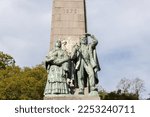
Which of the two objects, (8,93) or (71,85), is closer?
(71,85)

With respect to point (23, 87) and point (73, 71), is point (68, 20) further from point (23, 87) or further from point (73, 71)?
point (23, 87)

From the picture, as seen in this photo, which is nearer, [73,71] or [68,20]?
[73,71]

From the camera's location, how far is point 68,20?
84.5ft

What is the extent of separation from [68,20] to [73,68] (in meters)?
4.59

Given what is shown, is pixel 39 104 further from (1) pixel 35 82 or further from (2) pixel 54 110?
(1) pixel 35 82

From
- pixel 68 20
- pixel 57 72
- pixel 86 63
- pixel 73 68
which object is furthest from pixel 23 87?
pixel 57 72

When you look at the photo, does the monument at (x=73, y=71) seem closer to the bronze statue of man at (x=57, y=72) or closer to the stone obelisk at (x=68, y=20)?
the bronze statue of man at (x=57, y=72)

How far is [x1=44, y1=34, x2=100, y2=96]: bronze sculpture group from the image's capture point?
21250mm

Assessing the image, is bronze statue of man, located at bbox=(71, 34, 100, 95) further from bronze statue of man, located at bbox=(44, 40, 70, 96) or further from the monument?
Result: bronze statue of man, located at bbox=(44, 40, 70, 96)

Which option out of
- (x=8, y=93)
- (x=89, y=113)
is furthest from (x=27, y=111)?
(x=8, y=93)

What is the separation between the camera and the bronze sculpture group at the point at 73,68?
69.7 ft

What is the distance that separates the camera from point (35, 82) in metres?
39.2

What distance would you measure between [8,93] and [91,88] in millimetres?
18113

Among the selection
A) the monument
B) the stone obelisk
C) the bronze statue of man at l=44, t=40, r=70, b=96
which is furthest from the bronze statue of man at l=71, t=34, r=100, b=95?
the stone obelisk
